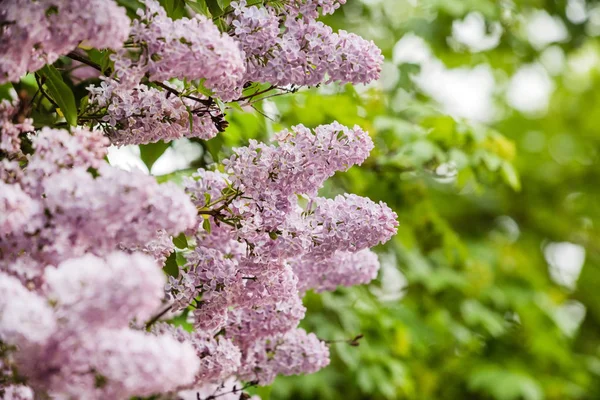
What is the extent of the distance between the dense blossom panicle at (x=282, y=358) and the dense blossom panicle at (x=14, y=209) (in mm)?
1033

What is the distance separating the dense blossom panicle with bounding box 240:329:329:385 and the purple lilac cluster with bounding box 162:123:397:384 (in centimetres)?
21

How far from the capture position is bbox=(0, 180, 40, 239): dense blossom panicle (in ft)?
4.14

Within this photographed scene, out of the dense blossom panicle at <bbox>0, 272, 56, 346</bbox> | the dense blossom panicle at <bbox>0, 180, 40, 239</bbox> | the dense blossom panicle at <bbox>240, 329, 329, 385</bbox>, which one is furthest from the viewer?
the dense blossom panicle at <bbox>240, 329, 329, 385</bbox>

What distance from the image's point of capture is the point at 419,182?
162 inches

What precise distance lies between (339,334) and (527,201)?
445 centimetres

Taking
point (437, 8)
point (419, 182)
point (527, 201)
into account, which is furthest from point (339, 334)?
point (527, 201)

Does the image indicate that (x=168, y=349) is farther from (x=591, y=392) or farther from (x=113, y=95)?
(x=591, y=392)

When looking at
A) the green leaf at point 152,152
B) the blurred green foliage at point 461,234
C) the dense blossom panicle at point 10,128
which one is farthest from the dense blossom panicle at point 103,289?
the blurred green foliage at point 461,234

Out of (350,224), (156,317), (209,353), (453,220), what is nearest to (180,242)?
(156,317)

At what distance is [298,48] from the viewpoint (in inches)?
67.3

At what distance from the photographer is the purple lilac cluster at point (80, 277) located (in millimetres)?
1176

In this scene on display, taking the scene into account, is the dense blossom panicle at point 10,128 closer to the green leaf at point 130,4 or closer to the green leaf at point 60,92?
the green leaf at point 60,92

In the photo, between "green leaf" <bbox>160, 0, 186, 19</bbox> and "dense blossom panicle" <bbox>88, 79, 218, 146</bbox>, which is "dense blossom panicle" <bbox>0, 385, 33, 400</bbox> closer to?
"dense blossom panicle" <bbox>88, 79, 218, 146</bbox>

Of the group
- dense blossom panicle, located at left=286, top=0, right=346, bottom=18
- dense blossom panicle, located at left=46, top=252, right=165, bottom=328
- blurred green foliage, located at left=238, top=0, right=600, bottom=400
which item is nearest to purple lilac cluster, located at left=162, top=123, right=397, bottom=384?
dense blossom panicle, located at left=286, top=0, right=346, bottom=18
